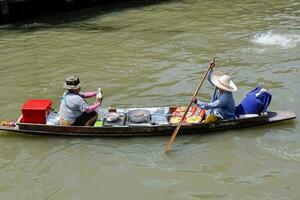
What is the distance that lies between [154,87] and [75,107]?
144 inches

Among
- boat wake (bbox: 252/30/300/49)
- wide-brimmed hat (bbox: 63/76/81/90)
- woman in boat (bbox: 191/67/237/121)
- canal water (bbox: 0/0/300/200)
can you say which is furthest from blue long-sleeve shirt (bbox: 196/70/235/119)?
boat wake (bbox: 252/30/300/49)

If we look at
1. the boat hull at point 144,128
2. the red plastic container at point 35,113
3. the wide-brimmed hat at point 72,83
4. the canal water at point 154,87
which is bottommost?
the canal water at point 154,87

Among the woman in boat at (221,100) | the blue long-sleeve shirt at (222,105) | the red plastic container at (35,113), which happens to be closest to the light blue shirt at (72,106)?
the red plastic container at (35,113)

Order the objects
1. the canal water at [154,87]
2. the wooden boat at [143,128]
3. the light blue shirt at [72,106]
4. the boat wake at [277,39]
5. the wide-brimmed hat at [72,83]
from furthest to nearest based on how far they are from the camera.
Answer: the boat wake at [277,39]
the wooden boat at [143,128]
the light blue shirt at [72,106]
the wide-brimmed hat at [72,83]
the canal water at [154,87]

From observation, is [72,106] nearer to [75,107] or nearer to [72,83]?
[75,107]

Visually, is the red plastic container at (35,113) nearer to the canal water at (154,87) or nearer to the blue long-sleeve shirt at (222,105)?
the canal water at (154,87)

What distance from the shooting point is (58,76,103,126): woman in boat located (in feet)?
34.6

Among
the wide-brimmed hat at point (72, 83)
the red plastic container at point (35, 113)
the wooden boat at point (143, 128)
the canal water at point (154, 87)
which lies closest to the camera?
the canal water at point (154, 87)

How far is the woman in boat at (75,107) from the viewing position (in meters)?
10.5

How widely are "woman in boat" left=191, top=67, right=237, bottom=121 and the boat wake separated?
23.0 ft

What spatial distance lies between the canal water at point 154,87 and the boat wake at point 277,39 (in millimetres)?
36

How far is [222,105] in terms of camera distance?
34.9ft

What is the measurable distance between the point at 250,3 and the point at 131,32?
313 inches

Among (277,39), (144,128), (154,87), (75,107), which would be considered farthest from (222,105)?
(277,39)
